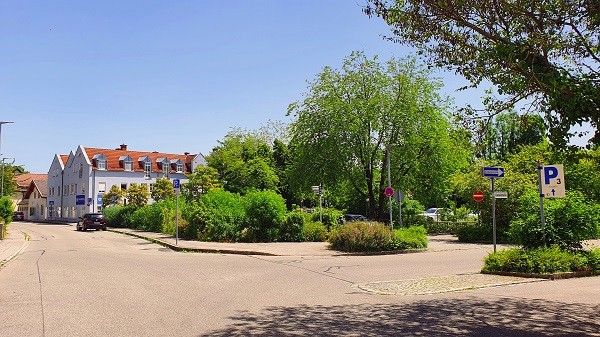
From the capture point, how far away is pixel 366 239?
20.6m

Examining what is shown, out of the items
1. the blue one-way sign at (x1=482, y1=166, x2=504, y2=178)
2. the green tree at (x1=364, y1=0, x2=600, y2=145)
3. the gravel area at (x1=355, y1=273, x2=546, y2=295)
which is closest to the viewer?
the green tree at (x1=364, y1=0, x2=600, y2=145)

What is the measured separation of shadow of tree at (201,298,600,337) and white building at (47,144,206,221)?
6024 cm

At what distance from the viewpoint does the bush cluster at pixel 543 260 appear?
12312mm

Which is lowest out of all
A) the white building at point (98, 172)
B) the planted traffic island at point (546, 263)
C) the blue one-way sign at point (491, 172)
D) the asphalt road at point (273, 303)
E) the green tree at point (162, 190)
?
the asphalt road at point (273, 303)

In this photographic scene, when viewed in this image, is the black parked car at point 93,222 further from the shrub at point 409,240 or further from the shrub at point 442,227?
the shrub at point 409,240

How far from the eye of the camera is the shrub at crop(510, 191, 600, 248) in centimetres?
1312

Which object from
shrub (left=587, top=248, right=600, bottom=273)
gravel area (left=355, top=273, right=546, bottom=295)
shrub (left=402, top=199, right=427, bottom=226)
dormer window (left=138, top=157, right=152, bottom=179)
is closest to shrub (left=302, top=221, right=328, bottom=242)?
shrub (left=402, top=199, right=427, bottom=226)

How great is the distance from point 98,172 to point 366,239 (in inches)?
2192

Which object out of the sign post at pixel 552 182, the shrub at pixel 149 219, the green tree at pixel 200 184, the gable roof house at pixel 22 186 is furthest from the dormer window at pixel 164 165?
the sign post at pixel 552 182

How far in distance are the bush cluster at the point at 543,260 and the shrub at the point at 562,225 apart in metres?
0.26

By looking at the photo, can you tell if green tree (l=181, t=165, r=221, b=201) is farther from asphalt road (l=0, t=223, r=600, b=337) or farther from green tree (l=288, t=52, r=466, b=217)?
asphalt road (l=0, t=223, r=600, b=337)

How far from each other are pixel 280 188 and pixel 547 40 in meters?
51.4

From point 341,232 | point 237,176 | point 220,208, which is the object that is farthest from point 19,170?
point 341,232

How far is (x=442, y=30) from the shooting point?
852 centimetres
